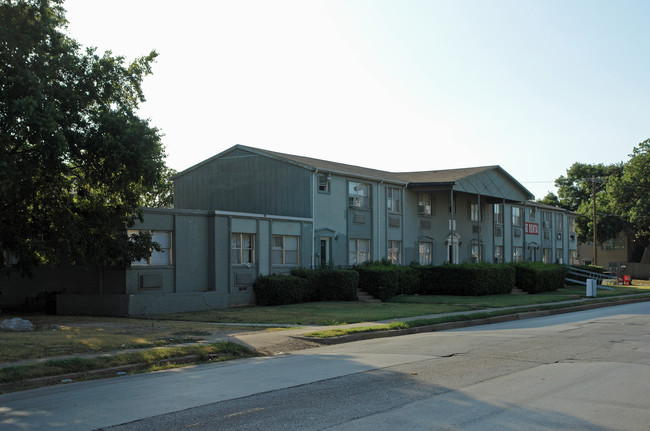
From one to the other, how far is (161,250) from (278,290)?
17.8 feet

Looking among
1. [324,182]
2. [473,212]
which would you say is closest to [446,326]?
[324,182]

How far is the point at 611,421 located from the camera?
259 inches

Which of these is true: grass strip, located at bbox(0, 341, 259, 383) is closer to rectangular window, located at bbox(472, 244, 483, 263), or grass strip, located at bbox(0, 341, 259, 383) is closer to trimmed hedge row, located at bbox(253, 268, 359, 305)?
trimmed hedge row, located at bbox(253, 268, 359, 305)

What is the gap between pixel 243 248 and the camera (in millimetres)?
26938

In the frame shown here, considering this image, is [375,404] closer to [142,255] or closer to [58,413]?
[58,413]

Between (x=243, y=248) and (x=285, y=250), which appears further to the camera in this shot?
(x=285, y=250)

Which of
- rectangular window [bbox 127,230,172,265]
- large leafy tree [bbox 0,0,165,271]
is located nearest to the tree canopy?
rectangular window [bbox 127,230,172,265]

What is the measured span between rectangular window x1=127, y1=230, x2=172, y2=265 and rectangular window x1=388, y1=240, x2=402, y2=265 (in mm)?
15659

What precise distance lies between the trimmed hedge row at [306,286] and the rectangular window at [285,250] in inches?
37.6

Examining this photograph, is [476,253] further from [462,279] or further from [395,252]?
[462,279]

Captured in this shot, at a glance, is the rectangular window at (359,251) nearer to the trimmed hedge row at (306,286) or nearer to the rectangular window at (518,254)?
the trimmed hedge row at (306,286)

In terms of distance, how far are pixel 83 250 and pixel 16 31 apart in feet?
21.6

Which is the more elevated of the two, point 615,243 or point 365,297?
point 615,243

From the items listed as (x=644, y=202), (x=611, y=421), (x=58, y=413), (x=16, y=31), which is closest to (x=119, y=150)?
(x=16, y=31)
